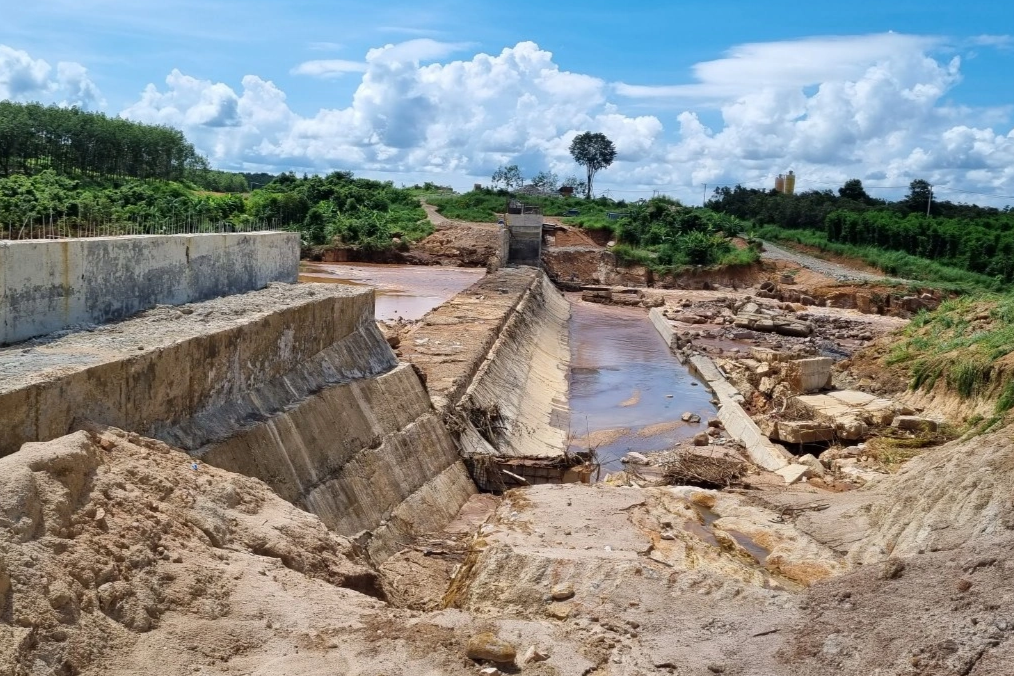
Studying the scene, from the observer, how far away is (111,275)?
11.4 m

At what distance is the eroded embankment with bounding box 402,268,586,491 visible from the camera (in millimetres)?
17719

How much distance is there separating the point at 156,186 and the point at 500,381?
45.5 metres

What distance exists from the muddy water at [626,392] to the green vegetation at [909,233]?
2300cm

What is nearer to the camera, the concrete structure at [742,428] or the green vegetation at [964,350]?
the concrete structure at [742,428]

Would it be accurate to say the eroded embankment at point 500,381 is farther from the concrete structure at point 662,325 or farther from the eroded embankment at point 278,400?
the concrete structure at point 662,325

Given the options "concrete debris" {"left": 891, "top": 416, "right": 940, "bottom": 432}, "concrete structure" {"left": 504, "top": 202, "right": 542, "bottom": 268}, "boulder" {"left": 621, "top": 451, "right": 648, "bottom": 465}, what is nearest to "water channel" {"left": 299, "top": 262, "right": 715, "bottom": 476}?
"boulder" {"left": 621, "top": 451, "right": 648, "bottom": 465}

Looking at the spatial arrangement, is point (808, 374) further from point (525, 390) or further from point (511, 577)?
point (511, 577)

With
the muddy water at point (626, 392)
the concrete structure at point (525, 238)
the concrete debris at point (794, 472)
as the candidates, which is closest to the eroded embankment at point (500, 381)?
the muddy water at point (626, 392)

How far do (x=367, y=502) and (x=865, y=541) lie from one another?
7545mm

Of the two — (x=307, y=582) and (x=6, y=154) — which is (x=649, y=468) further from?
(x=6, y=154)

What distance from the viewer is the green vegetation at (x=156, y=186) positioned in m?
55.3

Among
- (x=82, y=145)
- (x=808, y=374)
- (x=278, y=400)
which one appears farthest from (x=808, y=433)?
(x=82, y=145)

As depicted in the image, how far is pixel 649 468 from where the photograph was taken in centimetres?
1977

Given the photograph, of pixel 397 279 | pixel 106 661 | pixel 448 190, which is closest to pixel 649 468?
pixel 106 661
